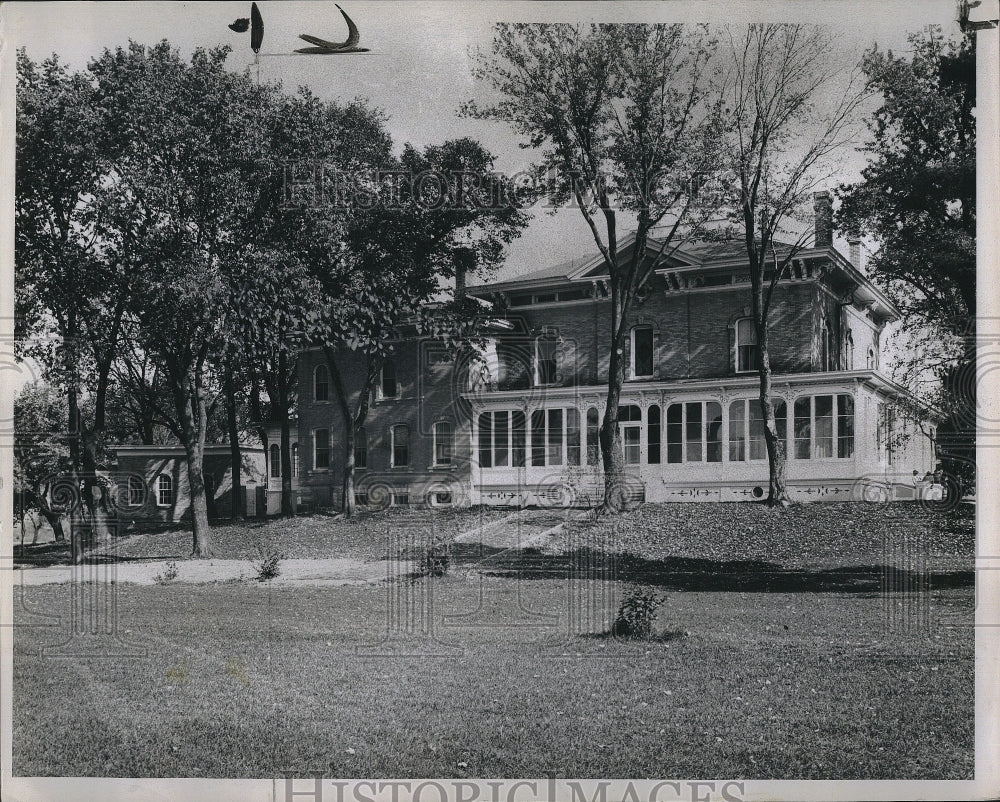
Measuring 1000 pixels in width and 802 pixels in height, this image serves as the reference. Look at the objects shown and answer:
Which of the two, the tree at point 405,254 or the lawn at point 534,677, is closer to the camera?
the lawn at point 534,677

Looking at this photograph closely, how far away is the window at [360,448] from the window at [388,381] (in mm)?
352

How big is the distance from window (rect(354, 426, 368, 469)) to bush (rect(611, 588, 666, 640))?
7.74 feet

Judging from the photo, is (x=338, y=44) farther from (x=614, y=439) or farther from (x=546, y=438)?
(x=614, y=439)

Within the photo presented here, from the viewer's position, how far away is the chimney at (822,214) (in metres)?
6.62

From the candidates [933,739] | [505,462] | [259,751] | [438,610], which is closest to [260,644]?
[259,751]

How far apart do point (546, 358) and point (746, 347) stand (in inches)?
60.5

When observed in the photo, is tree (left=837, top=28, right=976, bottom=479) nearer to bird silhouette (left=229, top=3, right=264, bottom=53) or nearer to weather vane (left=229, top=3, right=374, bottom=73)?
weather vane (left=229, top=3, right=374, bottom=73)

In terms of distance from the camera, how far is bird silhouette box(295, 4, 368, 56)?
21.8 ft

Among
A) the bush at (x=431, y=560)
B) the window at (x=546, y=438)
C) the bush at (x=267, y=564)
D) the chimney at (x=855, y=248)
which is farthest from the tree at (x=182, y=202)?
the chimney at (x=855, y=248)

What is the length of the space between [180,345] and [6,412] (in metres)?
1.39

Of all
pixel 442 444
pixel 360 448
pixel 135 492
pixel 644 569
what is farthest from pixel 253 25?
pixel 644 569

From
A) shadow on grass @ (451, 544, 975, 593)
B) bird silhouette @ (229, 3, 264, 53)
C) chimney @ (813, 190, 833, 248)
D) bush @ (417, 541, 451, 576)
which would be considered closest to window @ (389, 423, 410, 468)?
bush @ (417, 541, 451, 576)

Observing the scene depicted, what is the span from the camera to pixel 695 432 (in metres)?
6.74

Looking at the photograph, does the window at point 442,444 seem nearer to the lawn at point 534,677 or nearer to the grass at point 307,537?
the grass at point 307,537
